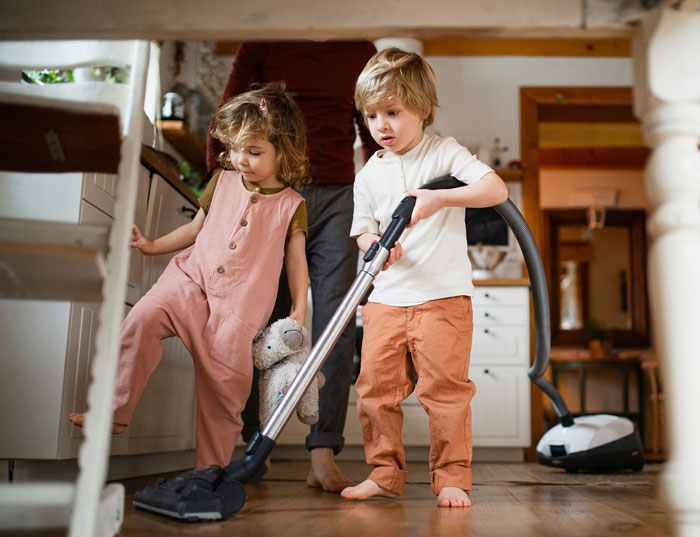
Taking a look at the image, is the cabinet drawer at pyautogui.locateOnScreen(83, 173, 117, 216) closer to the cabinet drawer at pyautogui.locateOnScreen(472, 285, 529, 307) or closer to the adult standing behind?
the adult standing behind

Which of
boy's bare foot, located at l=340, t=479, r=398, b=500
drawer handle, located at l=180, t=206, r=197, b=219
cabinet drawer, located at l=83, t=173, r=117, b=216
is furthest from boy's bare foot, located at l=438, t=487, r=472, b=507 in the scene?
drawer handle, located at l=180, t=206, r=197, b=219

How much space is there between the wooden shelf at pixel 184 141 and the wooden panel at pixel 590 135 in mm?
3804

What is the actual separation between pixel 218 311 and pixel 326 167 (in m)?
0.58

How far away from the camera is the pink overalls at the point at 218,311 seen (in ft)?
4.89

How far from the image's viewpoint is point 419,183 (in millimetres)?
1694

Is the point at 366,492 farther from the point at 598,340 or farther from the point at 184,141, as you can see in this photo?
the point at 598,340

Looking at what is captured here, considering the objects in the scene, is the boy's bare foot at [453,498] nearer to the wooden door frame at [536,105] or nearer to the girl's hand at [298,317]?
the girl's hand at [298,317]

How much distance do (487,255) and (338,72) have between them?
2472 millimetres

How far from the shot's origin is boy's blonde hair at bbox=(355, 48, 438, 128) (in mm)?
1640

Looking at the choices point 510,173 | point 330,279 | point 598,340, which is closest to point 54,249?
point 330,279

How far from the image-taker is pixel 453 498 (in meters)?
1.46

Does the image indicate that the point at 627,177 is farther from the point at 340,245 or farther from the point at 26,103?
the point at 26,103

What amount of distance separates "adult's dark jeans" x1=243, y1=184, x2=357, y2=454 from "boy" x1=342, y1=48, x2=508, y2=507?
19cm

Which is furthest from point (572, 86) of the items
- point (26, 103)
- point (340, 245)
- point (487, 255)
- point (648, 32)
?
point (26, 103)
